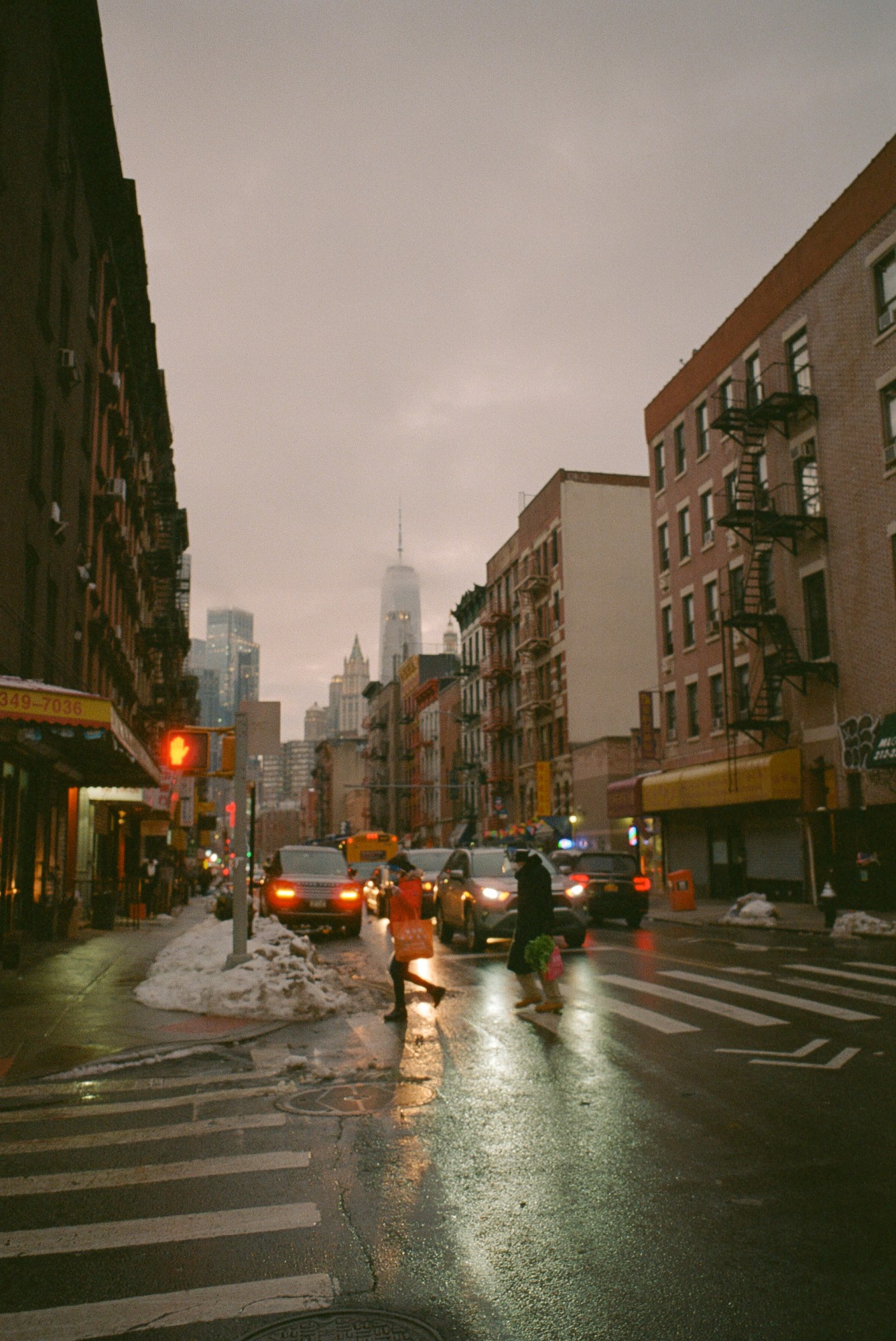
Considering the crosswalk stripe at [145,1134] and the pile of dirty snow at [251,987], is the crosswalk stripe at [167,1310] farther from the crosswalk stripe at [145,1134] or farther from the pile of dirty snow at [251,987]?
the pile of dirty snow at [251,987]

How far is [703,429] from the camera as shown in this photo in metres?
37.8

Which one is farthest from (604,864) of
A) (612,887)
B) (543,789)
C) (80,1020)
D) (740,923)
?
(543,789)

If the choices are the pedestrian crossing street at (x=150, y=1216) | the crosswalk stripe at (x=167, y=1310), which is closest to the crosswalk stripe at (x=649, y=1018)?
the pedestrian crossing street at (x=150, y=1216)

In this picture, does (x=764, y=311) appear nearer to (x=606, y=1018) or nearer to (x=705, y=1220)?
(x=606, y=1018)

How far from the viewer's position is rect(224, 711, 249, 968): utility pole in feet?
44.5

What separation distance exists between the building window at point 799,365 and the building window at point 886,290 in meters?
3.48

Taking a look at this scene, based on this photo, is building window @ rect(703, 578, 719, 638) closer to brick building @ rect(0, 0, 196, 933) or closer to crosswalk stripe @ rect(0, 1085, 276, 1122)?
brick building @ rect(0, 0, 196, 933)

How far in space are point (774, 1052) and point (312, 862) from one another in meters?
17.5

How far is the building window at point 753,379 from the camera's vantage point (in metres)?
33.3

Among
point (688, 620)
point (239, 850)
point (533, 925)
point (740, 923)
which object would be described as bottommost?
point (740, 923)

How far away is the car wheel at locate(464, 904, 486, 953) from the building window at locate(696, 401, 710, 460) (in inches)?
912

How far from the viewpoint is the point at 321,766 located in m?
159

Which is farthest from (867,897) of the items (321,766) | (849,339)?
(321,766)

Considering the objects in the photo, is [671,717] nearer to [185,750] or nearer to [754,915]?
[754,915]
